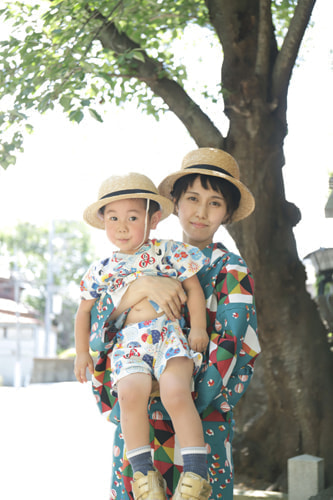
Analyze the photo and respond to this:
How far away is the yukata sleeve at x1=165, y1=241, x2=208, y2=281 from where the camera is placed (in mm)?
2775

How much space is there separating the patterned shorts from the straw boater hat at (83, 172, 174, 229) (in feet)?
1.71

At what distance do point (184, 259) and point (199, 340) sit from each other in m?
0.38

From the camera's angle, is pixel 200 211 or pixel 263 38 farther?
pixel 263 38

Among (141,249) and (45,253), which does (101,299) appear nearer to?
(141,249)

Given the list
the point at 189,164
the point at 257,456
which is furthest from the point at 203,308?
the point at 257,456

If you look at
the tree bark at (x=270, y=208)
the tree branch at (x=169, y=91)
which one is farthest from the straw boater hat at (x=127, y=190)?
the tree branch at (x=169, y=91)

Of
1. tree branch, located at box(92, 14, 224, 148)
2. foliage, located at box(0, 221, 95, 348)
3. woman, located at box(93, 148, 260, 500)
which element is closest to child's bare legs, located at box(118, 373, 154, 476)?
woman, located at box(93, 148, 260, 500)

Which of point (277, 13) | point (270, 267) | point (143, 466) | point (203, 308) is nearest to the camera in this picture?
point (143, 466)

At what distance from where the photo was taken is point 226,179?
3.05 m

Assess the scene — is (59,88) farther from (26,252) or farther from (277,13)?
(26,252)

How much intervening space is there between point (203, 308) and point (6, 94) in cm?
398

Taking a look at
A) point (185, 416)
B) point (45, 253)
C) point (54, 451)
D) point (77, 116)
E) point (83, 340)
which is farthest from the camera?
point (45, 253)

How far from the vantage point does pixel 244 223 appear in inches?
249

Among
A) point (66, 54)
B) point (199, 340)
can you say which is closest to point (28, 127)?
point (66, 54)
